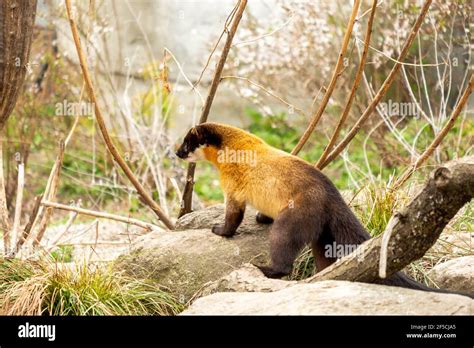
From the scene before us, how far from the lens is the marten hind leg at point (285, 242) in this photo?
564cm

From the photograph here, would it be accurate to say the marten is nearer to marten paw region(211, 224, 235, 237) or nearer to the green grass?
marten paw region(211, 224, 235, 237)

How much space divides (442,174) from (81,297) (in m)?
2.76

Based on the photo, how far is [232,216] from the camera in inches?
249

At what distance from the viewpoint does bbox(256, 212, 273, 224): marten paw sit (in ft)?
21.5

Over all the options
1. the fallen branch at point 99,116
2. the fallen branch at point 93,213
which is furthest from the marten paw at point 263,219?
the fallen branch at point 93,213

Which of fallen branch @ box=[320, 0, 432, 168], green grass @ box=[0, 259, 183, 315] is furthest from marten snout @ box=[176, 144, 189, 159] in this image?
fallen branch @ box=[320, 0, 432, 168]

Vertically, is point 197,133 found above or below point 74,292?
above

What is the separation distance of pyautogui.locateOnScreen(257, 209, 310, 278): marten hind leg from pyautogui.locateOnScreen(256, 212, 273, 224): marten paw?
81 centimetres

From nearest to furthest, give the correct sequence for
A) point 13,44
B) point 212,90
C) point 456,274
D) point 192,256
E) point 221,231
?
point 13,44 → point 456,274 → point 192,256 → point 221,231 → point 212,90

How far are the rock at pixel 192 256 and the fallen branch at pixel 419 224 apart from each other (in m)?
1.31

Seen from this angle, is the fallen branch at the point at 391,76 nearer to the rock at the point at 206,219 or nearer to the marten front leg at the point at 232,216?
the rock at the point at 206,219

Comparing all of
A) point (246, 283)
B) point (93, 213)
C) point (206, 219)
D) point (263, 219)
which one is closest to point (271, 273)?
point (246, 283)

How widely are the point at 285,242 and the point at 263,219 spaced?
92 centimetres

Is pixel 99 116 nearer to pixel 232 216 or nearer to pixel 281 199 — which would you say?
pixel 232 216
